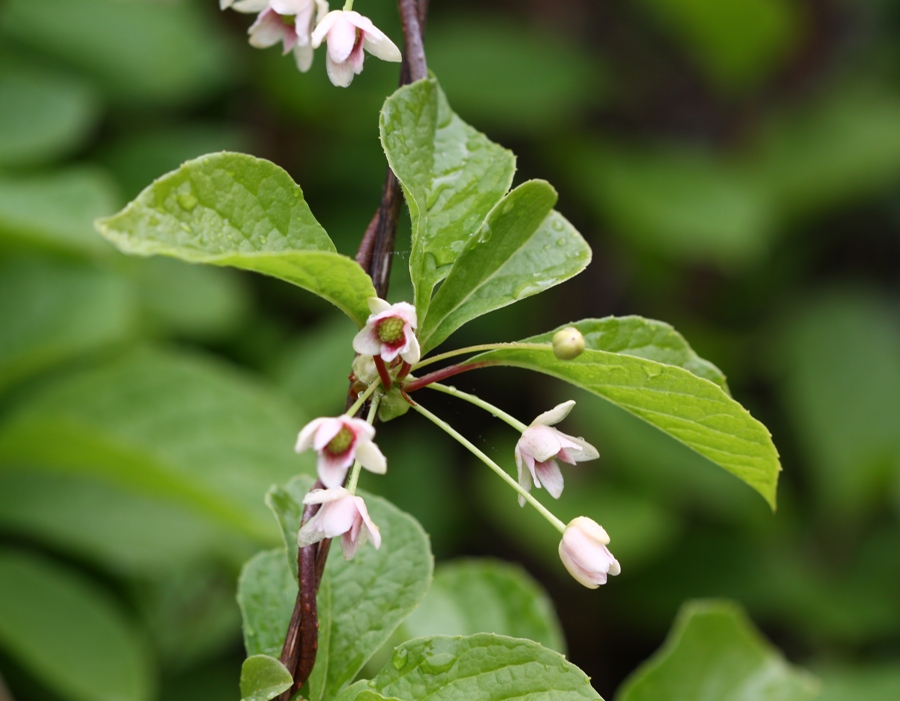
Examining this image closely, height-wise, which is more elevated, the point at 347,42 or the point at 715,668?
the point at 347,42

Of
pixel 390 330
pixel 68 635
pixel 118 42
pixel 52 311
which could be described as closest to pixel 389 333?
pixel 390 330

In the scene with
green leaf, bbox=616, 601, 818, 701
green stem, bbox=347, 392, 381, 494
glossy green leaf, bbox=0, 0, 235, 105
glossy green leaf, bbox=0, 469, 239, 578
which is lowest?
glossy green leaf, bbox=0, 469, 239, 578

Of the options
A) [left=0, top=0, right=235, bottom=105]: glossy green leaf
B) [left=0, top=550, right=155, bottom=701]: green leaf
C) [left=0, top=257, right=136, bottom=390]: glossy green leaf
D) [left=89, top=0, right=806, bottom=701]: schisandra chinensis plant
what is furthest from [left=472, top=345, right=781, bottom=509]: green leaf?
[left=0, top=0, right=235, bottom=105]: glossy green leaf

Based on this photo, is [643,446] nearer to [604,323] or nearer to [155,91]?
[155,91]

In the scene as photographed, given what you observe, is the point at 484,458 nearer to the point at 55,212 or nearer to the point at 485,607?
the point at 485,607

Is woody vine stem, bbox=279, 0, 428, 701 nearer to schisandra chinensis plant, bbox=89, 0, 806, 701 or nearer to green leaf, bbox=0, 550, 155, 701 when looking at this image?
schisandra chinensis plant, bbox=89, 0, 806, 701

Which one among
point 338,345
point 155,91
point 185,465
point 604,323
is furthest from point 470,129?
point 155,91
